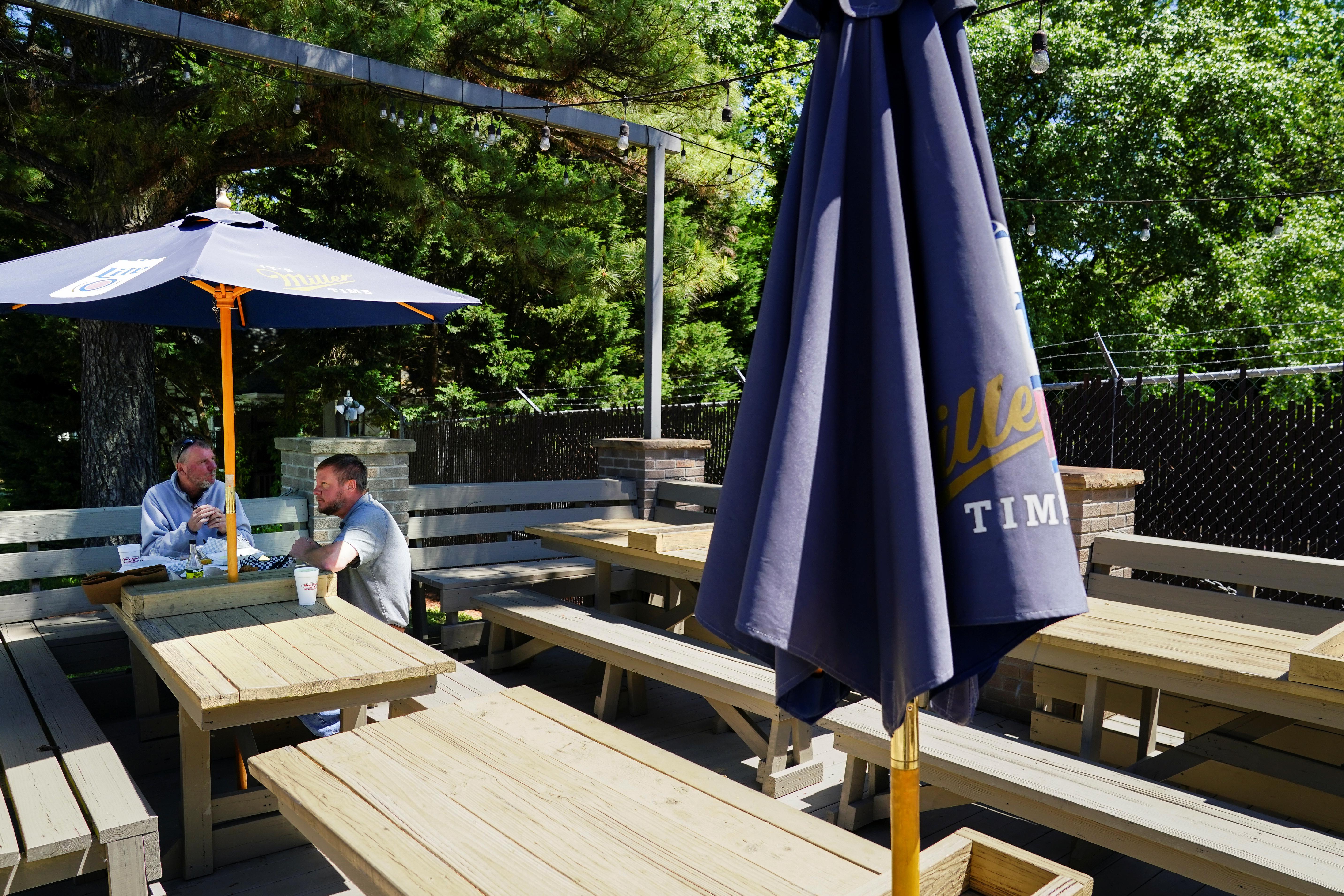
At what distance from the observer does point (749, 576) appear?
4.68ft

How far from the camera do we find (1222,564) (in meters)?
4.34

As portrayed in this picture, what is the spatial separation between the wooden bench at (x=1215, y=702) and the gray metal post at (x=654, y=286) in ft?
12.5

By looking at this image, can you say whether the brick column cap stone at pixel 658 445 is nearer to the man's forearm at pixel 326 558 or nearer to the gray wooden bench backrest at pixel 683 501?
the gray wooden bench backrest at pixel 683 501

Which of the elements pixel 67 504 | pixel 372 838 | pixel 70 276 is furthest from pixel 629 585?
pixel 67 504

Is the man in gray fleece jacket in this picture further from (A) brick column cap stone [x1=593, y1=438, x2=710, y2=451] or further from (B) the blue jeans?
(A) brick column cap stone [x1=593, y1=438, x2=710, y2=451]

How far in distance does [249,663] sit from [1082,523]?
4.01 meters

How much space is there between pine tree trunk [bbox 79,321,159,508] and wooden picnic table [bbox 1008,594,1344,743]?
816 cm

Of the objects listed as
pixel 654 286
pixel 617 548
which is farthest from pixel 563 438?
pixel 617 548

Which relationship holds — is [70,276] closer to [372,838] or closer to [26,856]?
[26,856]

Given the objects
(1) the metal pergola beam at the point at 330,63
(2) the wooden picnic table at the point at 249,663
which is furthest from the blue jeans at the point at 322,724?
(1) the metal pergola beam at the point at 330,63

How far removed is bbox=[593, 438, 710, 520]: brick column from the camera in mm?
7227

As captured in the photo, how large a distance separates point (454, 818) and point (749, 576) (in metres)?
1.12

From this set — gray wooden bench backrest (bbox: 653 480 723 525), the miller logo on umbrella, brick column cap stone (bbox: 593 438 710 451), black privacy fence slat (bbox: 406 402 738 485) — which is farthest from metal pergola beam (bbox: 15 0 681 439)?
the miller logo on umbrella

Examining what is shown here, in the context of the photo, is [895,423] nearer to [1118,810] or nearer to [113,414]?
[1118,810]
